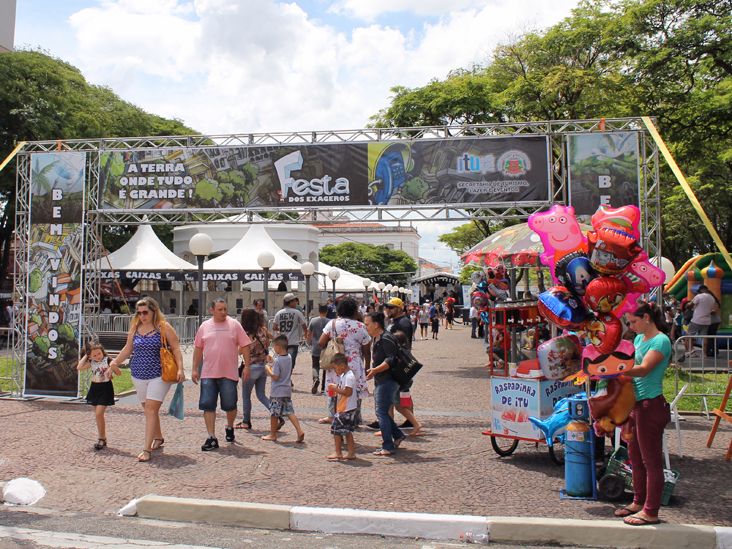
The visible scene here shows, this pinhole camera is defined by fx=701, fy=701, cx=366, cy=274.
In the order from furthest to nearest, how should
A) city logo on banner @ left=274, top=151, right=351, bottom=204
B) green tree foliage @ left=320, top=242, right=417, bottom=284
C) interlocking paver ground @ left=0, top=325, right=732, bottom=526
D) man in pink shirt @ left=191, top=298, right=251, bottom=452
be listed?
green tree foliage @ left=320, top=242, right=417, bottom=284 < city logo on banner @ left=274, top=151, right=351, bottom=204 < man in pink shirt @ left=191, top=298, right=251, bottom=452 < interlocking paver ground @ left=0, top=325, right=732, bottom=526

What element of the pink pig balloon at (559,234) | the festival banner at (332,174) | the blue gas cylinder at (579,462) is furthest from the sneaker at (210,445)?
the festival banner at (332,174)

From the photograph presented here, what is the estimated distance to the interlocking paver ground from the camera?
6.08 m

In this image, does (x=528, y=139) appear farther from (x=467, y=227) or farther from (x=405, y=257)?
(x=405, y=257)

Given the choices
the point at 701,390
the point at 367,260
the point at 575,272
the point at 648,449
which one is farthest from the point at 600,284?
the point at 367,260

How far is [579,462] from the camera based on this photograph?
6.20 metres

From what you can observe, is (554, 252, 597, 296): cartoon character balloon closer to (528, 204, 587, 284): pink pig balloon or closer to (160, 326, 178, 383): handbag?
(528, 204, 587, 284): pink pig balloon

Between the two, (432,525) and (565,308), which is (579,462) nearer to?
(565,308)

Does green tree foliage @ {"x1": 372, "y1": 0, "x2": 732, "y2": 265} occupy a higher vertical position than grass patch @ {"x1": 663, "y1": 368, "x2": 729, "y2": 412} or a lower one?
higher

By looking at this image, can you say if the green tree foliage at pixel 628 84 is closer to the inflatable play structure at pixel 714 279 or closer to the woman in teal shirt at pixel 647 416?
the inflatable play structure at pixel 714 279

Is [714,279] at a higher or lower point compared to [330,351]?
higher

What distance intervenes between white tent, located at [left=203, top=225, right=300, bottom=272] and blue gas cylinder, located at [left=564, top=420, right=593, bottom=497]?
61.5 feet

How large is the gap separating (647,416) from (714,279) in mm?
15884

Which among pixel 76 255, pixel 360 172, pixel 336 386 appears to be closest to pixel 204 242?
pixel 76 255

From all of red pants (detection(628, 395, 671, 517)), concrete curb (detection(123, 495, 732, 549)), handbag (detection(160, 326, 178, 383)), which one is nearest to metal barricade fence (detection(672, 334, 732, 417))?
red pants (detection(628, 395, 671, 517))
